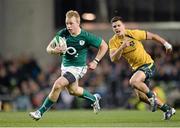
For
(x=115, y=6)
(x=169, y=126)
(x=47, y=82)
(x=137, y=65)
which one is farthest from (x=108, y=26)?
(x=169, y=126)

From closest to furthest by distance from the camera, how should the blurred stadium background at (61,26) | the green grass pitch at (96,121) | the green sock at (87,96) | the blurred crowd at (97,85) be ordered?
the green grass pitch at (96,121), the green sock at (87,96), the blurred crowd at (97,85), the blurred stadium background at (61,26)

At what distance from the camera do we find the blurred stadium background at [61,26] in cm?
2522

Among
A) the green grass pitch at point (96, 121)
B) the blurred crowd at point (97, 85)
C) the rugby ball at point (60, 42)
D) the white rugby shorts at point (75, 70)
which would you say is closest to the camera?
the green grass pitch at point (96, 121)

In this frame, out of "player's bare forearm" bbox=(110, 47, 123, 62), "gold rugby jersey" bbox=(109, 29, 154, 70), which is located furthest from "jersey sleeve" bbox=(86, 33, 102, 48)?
"gold rugby jersey" bbox=(109, 29, 154, 70)

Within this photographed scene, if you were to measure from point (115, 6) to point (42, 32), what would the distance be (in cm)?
282

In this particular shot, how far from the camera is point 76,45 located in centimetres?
1598

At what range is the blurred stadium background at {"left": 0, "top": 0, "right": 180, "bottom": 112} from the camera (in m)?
25.2

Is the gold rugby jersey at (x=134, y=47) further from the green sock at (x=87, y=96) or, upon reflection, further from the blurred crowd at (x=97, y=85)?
the blurred crowd at (x=97, y=85)

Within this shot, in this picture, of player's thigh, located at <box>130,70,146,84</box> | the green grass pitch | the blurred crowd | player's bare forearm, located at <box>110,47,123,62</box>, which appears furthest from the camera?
the blurred crowd

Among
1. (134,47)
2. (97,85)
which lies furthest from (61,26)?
(134,47)

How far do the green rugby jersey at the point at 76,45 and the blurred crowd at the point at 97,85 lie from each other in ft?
27.3

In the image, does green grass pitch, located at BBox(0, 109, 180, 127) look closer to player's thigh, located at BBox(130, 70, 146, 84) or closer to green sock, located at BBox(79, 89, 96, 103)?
green sock, located at BBox(79, 89, 96, 103)

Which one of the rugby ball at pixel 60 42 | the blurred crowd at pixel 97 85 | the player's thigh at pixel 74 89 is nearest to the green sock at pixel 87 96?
the player's thigh at pixel 74 89

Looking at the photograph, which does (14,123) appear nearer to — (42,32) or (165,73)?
(165,73)
